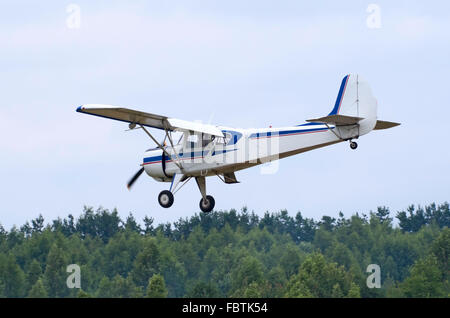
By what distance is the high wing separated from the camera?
98.9 ft

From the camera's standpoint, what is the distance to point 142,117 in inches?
1224

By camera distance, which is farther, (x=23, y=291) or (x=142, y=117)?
(x=23, y=291)

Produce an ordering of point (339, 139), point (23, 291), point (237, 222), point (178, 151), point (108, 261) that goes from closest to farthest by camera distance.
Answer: point (339, 139) → point (178, 151) → point (23, 291) → point (108, 261) → point (237, 222)

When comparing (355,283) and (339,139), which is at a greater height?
(339,139)

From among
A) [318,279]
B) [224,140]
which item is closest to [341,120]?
[224,140]

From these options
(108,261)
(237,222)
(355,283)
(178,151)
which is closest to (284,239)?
(237,222)

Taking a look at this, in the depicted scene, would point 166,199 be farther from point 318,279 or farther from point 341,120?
point 318,279

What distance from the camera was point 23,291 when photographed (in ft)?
254

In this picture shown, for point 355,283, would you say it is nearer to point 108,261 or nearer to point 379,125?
point 108,261

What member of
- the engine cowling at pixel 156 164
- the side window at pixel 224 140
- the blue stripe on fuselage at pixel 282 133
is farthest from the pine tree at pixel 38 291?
the blue stripe on fuselage at pixel 282 133

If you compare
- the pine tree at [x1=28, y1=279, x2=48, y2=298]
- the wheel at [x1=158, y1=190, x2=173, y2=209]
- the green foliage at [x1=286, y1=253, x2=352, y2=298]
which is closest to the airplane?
the wheel at [x1=158, y1=190, x2=173, y2=209]

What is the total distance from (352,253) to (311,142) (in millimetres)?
49015

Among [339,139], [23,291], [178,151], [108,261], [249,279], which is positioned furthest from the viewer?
[108,261]

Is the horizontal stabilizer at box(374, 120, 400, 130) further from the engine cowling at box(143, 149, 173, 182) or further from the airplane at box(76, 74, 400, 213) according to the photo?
the engine cowling at box(143, 149, 173, 182)
